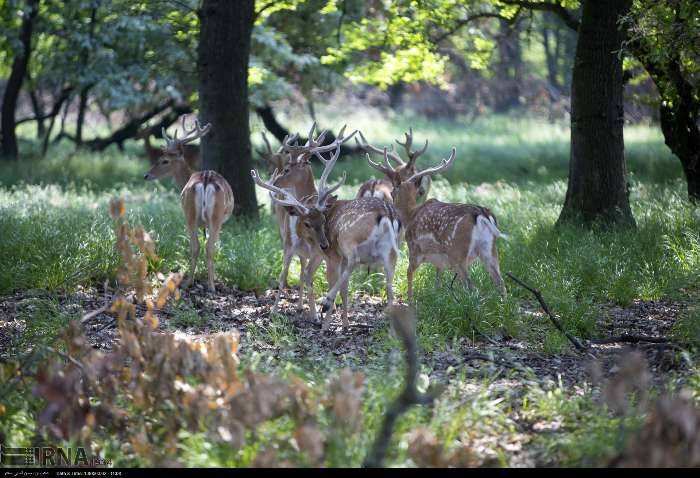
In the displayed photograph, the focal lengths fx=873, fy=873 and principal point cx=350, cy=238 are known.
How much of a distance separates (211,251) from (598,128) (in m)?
4.44

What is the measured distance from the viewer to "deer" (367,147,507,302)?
7449 millimetres

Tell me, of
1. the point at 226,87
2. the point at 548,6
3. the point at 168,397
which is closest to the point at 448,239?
the point at 168,397

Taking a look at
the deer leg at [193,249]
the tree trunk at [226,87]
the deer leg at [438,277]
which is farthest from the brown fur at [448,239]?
the tree trunk at [226,87]

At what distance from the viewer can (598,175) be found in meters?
9.69

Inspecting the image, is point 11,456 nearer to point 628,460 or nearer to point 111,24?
point 628,460

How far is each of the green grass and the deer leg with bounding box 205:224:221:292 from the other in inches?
10.8

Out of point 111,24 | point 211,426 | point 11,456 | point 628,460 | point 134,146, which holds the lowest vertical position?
point 134,146

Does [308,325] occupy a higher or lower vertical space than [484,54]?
lower

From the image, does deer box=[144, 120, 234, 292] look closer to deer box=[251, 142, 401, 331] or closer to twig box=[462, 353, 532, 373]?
deer box=[251, 142, 401, 331]

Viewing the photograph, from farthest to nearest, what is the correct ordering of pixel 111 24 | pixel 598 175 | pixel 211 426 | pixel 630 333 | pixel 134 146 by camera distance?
pixel 134 146 → pixel 111 24 → pixel 598 175 → pixel 630 333 → pixel 211 426

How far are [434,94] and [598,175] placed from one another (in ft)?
106

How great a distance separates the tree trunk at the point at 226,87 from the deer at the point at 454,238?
3.22 metres

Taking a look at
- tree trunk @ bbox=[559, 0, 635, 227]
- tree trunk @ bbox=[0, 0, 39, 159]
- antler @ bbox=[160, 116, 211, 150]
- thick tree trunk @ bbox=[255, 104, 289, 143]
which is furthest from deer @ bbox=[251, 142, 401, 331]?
thick tree trunk @ bbox=[255, 104, 289, 143]

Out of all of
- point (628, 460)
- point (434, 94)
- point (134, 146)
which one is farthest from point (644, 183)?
point (434, 94)
